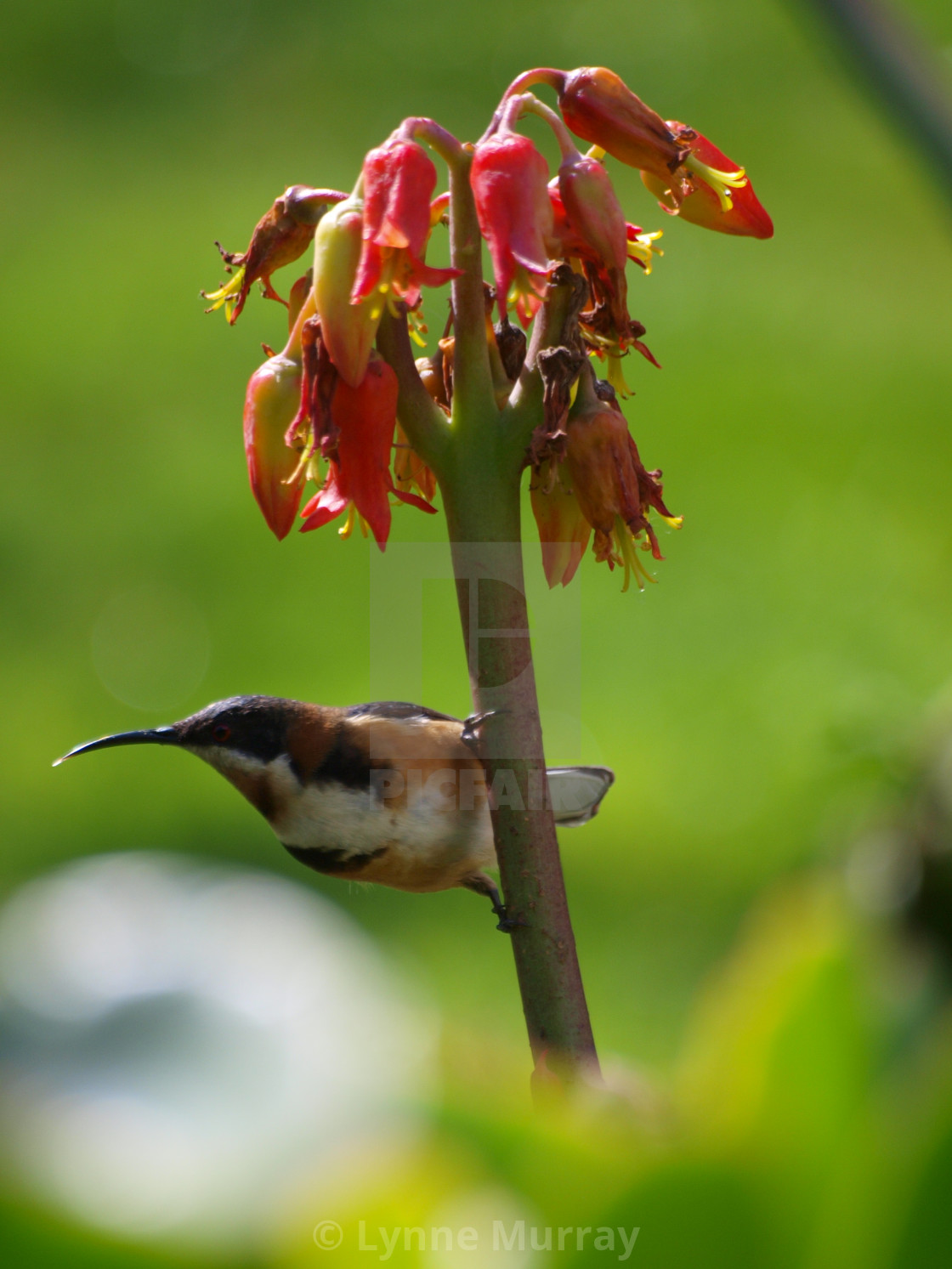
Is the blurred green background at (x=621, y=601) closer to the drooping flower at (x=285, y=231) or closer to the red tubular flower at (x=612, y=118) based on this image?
the red tubular flower at (x=612, y=118)

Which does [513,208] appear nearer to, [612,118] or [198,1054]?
[612,118]

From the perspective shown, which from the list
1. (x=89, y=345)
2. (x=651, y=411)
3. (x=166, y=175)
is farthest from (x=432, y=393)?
(x=166, y=175)

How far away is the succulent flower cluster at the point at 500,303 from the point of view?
41 cm

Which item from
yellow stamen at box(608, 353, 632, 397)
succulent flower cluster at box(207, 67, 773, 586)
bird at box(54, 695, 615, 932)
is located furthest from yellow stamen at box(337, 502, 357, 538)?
bird at box(54, 695, 615, 932)

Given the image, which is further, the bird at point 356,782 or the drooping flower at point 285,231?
the bird at point 356,782

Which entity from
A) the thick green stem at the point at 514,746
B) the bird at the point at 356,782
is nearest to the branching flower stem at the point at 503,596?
the thick green stem at the point at 514,746

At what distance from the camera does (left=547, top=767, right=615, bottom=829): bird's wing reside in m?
0.81

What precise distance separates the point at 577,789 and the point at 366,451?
1.38ft

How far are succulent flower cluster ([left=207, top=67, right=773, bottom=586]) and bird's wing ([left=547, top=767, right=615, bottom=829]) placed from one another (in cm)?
33

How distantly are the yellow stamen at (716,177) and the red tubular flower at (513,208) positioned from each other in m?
0.09

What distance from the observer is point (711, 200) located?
48 centimetres

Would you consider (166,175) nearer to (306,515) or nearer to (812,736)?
(812,736)

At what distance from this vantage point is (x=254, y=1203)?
225 mm

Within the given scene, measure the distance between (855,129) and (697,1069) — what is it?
4492 millimetres
